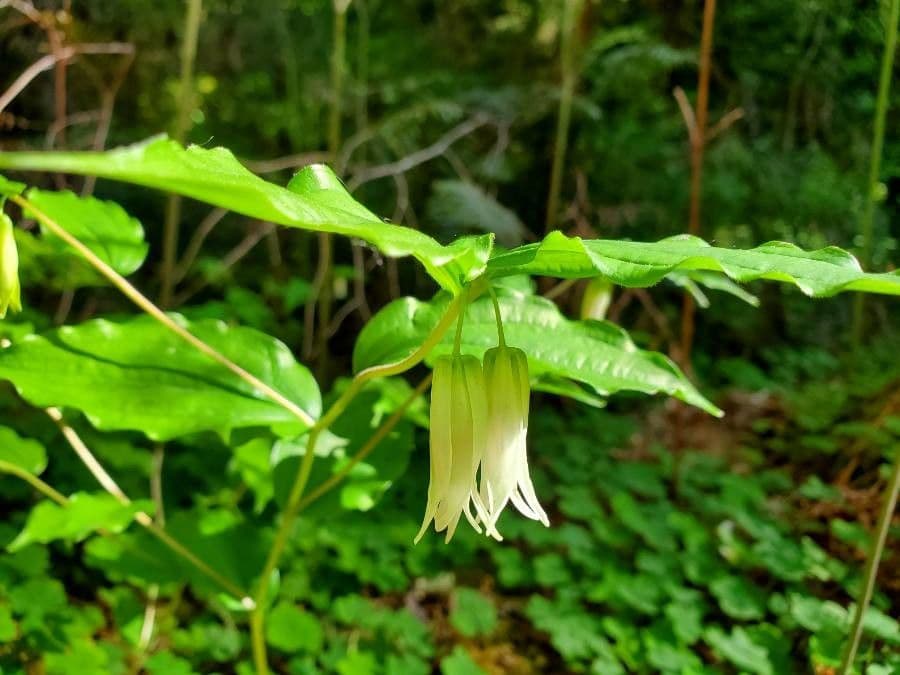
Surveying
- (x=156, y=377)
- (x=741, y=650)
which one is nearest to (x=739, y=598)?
(x=741, y=650)

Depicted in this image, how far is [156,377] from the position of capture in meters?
0.89

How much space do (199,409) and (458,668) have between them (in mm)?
716

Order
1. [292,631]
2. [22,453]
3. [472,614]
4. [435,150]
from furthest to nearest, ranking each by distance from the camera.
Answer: [435,150] → [472,614] → [292,631] → [22,453]

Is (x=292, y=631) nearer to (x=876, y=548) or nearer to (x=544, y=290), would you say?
(x=876, y=548)

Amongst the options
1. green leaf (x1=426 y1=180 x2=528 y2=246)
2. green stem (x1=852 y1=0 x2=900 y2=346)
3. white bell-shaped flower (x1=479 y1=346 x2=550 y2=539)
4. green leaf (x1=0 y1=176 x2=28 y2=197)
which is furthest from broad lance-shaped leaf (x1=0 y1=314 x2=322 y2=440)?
green leaf (x1=426 y1=180 x2=528 y2=246)

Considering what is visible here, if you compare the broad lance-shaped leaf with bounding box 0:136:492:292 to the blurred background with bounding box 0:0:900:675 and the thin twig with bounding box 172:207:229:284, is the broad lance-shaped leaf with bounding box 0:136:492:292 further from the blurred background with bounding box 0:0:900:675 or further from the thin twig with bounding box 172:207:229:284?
the thin twig with bounding box 172:207:229:284

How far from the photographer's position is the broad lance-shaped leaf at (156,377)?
83 cm

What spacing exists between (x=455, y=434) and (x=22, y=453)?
734 mm

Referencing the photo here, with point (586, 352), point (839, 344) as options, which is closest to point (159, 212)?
point (586, 352)

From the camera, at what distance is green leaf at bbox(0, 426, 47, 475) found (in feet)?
Answer: 3.27

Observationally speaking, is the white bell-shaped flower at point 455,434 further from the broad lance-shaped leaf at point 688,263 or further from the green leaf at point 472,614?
the green leaf at point 472,614

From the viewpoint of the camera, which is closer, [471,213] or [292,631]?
[292,631]

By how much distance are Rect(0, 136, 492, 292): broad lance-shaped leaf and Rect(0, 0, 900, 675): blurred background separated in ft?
1.68

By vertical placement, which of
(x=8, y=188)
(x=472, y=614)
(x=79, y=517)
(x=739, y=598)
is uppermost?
(x=8, y=188)
